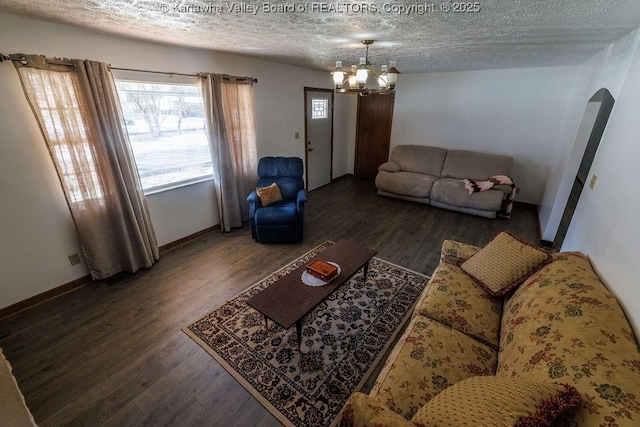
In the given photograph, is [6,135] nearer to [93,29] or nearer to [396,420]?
[93,29]

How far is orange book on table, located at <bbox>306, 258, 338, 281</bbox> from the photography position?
2127 millimetres

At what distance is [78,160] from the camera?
2.41 meters

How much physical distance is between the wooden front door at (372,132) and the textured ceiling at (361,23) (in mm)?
2814

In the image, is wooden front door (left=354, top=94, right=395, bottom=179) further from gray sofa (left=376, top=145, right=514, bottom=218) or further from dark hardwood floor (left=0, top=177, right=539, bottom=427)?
dark hardwood floor (left=0, top=177, right=539, bottom=427)

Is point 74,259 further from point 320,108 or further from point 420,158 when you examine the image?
point 420,158

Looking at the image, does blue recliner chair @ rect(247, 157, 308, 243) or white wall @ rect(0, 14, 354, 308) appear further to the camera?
blue recliner chair @ rect(247, 157, 308, 243)

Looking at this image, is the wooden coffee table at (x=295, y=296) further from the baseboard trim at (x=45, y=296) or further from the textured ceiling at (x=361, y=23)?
the baseboard trim at (x=45, y=296)

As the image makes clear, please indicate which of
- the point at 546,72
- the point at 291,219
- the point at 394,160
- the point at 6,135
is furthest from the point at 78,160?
the point at 546,72

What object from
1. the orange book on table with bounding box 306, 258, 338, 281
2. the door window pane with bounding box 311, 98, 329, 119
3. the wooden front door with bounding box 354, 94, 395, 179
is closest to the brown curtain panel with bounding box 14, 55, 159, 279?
the orange book on table with bounding box 306, 258, 338, 281

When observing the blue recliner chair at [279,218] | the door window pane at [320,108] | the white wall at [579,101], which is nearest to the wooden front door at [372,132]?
the door window pane at [320,108]

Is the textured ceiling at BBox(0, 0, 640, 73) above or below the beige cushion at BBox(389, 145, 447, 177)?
above

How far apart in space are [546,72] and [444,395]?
5227 mm

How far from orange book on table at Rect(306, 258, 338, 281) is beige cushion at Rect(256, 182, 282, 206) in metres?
1.54

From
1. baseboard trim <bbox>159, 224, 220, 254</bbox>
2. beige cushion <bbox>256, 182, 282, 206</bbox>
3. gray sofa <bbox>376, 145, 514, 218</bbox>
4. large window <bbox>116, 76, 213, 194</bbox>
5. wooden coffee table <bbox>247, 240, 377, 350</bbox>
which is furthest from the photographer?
gray sofa <bbox>376, 145, 514, 218</bbox>
